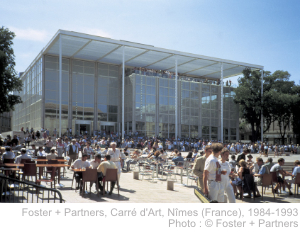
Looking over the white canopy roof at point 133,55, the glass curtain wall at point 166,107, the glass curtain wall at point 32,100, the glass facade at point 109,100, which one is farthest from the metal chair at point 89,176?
the glass curtain wall at point 166,107

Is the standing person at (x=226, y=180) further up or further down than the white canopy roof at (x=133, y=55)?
further down

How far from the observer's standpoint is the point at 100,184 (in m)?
9.09

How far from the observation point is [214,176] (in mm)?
5047

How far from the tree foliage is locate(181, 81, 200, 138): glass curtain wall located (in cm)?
674

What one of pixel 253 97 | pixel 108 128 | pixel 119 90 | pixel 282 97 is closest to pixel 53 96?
pixel 108 128

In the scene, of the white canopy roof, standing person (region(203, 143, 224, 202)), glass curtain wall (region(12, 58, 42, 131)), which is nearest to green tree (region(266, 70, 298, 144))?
the white canopy roof

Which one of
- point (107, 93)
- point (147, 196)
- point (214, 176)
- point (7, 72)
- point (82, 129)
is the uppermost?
point (107, 93)

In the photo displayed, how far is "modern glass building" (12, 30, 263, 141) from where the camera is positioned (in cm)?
3606

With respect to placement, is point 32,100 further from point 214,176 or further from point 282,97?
point 214,176

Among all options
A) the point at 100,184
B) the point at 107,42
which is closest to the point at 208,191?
the point at 100,184

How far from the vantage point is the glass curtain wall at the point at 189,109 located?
4359 cm

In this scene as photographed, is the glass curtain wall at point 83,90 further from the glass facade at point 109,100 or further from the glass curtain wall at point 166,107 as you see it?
the glass curtain wall at point 166,107

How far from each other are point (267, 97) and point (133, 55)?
67.4 ft

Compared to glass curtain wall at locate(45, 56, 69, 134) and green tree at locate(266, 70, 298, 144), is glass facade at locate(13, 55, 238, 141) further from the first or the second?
green tree at locate(266, 70, 298, 144)
